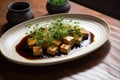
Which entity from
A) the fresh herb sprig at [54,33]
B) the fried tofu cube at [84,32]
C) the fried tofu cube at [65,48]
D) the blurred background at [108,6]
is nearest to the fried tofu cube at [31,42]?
the fresh herb sprig at [54,33]

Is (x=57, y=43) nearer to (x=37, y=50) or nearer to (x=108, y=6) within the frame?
(x=37, y=50)

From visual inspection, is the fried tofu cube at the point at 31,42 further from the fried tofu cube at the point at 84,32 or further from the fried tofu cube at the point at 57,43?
the fried tofu cube at the point at 84,32

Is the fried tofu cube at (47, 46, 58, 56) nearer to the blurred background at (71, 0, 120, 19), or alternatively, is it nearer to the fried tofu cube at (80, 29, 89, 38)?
the fried tofu cube at (80, 29, 89, 38)

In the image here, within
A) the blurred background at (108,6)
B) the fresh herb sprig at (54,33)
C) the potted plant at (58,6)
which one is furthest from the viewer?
the blurred background at (108,6)

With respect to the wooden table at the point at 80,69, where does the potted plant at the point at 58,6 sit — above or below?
above

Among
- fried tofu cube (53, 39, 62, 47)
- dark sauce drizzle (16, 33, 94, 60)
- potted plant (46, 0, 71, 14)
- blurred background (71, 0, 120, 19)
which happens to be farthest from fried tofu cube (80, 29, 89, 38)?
blurred background (71, 0, 120, 19)

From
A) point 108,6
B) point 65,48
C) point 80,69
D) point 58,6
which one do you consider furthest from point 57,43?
point 108,6
